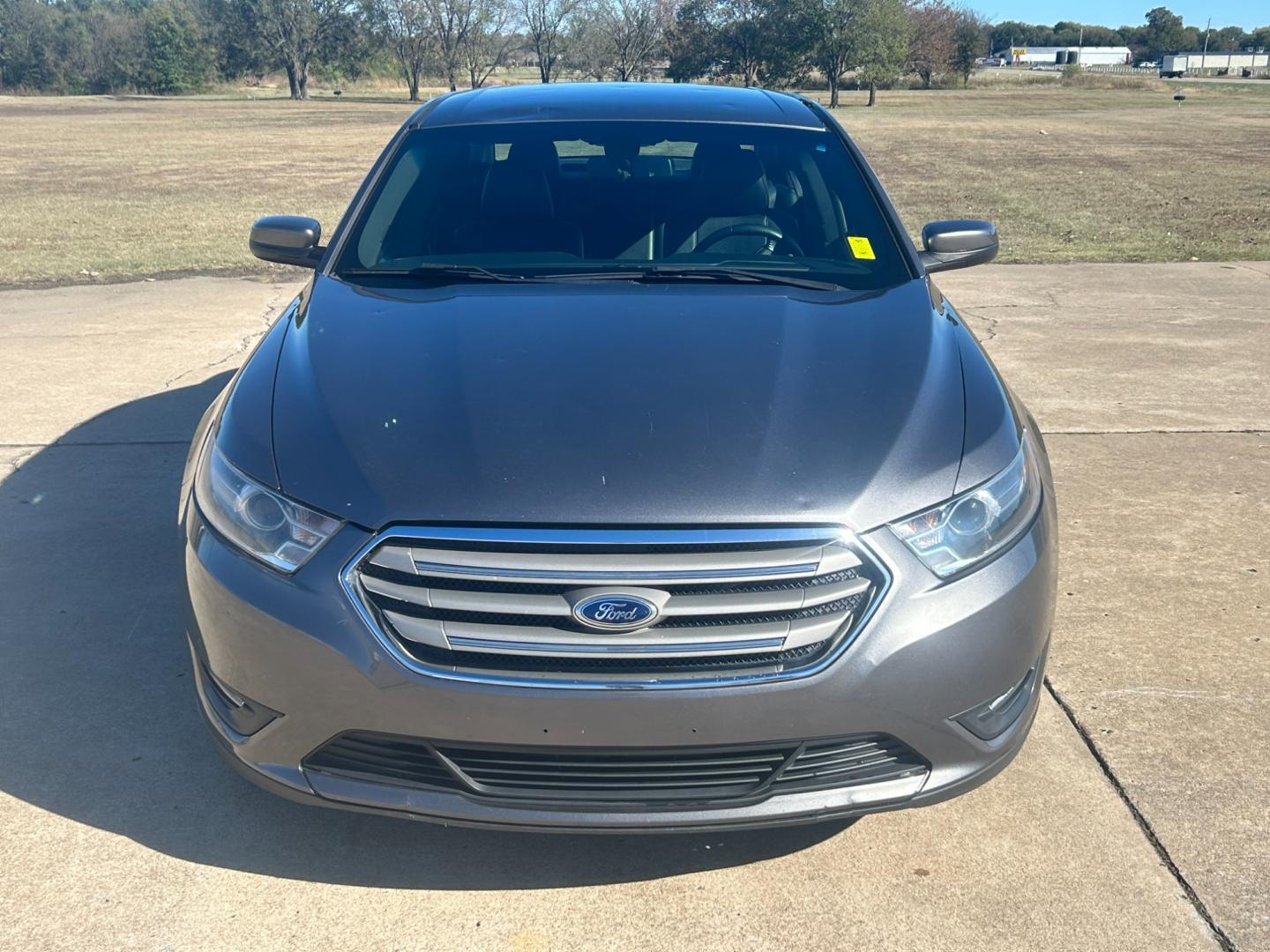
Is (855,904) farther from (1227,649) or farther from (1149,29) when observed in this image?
(1149,29)

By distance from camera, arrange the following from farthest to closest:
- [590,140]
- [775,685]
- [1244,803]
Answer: [590,140]
[1244,803]
[775,685]

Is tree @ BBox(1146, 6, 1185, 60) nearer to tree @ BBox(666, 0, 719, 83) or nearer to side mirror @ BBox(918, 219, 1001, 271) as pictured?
tree @ BBox(666, 0, 719, 83)

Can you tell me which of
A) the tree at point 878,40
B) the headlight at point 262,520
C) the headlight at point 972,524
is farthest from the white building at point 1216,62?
the headlight at point 262,520

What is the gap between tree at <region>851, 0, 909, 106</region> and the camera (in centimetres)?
6100

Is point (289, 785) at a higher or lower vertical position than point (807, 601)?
lower

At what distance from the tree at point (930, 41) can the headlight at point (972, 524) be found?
73826 mm

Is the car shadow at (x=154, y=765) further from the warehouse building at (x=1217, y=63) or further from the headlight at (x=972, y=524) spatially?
the warehouse building at (x=1217, y=63)

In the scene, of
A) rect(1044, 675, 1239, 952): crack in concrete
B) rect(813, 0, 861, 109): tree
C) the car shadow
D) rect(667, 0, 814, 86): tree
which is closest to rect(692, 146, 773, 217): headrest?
rect(1044, 675, 1239, 952): crack in concrete

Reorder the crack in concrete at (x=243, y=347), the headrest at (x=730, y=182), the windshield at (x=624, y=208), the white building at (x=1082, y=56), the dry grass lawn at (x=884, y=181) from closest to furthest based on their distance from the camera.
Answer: the windshield at (x=624, y=208) < the headrest at (x=730, y=182) < the crack in concrete at (x=243, y=347) < the dry grass lawn at (x=884, y=181) < the white building at (x=1082, y=56)

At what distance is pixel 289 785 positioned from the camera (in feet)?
7.86

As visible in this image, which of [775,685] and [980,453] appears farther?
[980,453]

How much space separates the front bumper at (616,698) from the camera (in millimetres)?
2201

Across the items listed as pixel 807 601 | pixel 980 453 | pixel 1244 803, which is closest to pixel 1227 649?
pixel 1244 803

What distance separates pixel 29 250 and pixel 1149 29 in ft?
531
